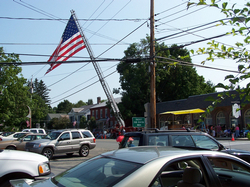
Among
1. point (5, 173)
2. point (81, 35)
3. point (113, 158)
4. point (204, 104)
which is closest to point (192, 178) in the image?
point (113, 158)

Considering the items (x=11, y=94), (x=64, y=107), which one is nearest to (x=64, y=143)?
(x=11, y=94)

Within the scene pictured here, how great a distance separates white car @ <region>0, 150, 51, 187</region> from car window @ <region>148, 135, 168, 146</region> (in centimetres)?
286

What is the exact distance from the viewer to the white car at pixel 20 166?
18.1 feet

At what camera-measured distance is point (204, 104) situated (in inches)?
1389

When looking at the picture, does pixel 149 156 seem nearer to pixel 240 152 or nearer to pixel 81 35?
pixel 240 152

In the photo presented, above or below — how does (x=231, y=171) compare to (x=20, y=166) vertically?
above

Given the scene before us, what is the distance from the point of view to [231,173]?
415 cm

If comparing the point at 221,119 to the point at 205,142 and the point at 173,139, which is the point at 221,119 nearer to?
the point at 205,142

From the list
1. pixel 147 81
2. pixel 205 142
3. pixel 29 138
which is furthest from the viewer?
pixel 147 81

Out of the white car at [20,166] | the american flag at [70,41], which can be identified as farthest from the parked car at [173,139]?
the american flag at [70,41]

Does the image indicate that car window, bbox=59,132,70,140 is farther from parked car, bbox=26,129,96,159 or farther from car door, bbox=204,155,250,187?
car door, bbox=204,155,250,187

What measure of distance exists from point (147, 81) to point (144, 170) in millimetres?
41844

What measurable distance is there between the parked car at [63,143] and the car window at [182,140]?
1005 cm

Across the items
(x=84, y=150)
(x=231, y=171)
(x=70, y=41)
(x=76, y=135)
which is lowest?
(x=84, y=150)
